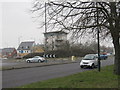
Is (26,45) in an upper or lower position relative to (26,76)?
upper

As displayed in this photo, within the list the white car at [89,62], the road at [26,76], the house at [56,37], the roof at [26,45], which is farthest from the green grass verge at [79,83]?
the roof at [26,45]

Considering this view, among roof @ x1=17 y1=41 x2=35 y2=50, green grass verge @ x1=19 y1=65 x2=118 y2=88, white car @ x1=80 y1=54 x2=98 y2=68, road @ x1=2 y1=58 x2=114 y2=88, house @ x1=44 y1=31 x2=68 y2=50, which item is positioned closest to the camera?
green grass verge @ x1=19 y1=65 x2=118 y2=88

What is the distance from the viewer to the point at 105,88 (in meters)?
8.20

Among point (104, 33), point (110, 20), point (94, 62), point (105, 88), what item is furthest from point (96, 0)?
point (94, 62)

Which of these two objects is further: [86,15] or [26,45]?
[26,45]

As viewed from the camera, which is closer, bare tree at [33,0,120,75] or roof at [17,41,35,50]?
bare tree at [33,0,120,75]

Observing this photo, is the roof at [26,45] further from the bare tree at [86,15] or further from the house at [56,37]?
the bare tree at [86,15]

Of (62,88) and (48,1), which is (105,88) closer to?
(62,88)

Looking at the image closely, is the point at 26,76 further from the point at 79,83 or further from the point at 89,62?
the point at 89,62

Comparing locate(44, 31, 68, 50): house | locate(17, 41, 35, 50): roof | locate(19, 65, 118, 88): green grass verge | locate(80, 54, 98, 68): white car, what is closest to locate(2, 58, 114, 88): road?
locate(19, 65, 118, 88): green grass verge

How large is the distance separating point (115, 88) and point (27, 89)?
3488 mm

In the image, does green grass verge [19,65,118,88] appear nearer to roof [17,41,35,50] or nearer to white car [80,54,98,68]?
white car [80,54,98,68]

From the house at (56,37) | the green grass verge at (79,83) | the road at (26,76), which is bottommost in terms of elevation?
the road at (26,76)

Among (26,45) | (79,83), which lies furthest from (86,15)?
(26,45)
